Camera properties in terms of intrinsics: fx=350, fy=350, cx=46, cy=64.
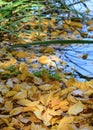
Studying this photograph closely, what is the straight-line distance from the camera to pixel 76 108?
1865 mm

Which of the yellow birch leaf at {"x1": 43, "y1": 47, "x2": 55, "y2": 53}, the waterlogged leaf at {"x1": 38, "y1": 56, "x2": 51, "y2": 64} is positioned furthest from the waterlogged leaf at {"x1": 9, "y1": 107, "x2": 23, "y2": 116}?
→ the yellow birch leaf at {"x1": 43, "y1": 47, "x2": 55, "y2": 53}

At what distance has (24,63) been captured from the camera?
8.25ft

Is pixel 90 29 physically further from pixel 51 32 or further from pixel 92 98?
pixel 92 98

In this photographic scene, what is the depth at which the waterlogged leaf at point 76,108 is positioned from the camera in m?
1.84

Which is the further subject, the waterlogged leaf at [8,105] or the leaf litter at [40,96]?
the waterlogged leaf at [8,105]

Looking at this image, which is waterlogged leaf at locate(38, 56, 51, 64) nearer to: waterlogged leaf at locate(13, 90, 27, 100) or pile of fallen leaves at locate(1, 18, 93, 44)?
pile of fallen leaves at locate(1, 18, 93, 44)

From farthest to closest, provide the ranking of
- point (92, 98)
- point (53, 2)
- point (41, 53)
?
1. point (53, 2)
2. point (41, 53)
3. point (92, 98)

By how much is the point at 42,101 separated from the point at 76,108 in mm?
197

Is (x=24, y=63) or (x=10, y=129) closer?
(x=10, y=129)

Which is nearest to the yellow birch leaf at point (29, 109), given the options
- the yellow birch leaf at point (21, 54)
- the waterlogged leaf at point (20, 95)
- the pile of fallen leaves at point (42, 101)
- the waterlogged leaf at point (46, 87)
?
the pile of fallen leaves at point (42, 101)

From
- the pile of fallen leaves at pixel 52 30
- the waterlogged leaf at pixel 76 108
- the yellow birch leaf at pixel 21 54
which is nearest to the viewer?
the waterlogged leaf at pixel 76 108

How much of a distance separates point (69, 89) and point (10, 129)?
49 cm

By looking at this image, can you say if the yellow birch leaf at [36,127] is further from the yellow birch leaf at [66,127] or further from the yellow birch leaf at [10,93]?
the yellow birch leaf at [10,93]

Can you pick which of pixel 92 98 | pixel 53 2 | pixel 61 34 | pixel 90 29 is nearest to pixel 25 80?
pixel 92 98
